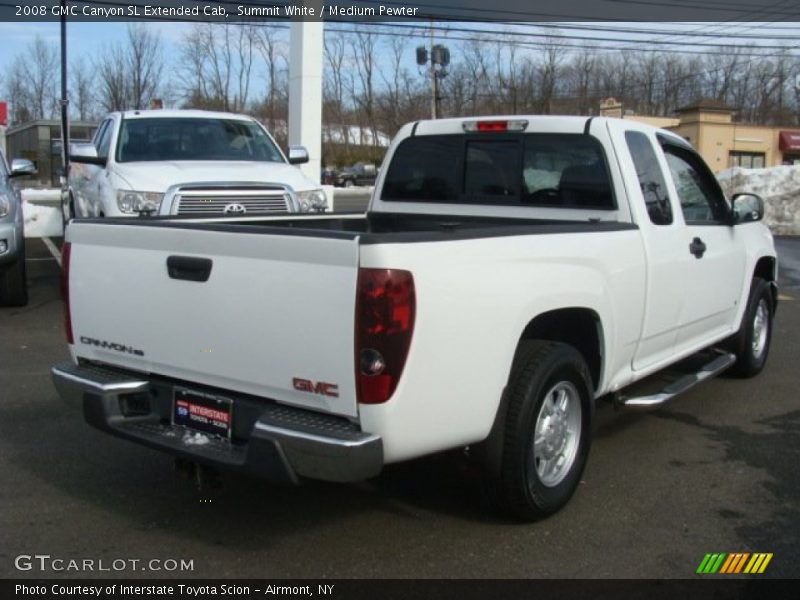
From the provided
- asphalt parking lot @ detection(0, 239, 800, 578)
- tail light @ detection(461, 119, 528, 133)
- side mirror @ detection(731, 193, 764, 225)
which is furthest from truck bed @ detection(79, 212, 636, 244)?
side mirror @ detection(731, 193, 764, 225)

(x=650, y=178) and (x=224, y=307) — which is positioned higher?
(x=650, y=178)

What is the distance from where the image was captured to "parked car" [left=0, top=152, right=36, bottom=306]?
907 cm

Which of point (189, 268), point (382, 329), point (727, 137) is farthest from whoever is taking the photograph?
point (727, 137)

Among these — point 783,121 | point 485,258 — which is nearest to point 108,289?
point 485,258

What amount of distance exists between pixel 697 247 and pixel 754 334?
1.97m

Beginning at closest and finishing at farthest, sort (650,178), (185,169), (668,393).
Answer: (668,393) → (650,178) → (185,169)

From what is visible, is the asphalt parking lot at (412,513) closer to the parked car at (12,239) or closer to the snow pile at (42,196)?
the parked car at (12,239)

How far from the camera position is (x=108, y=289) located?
157 inches

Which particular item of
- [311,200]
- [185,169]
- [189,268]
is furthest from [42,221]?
[189,268]

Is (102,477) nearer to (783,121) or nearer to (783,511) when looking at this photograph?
(783,511)

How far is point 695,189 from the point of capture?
18.8 feet
